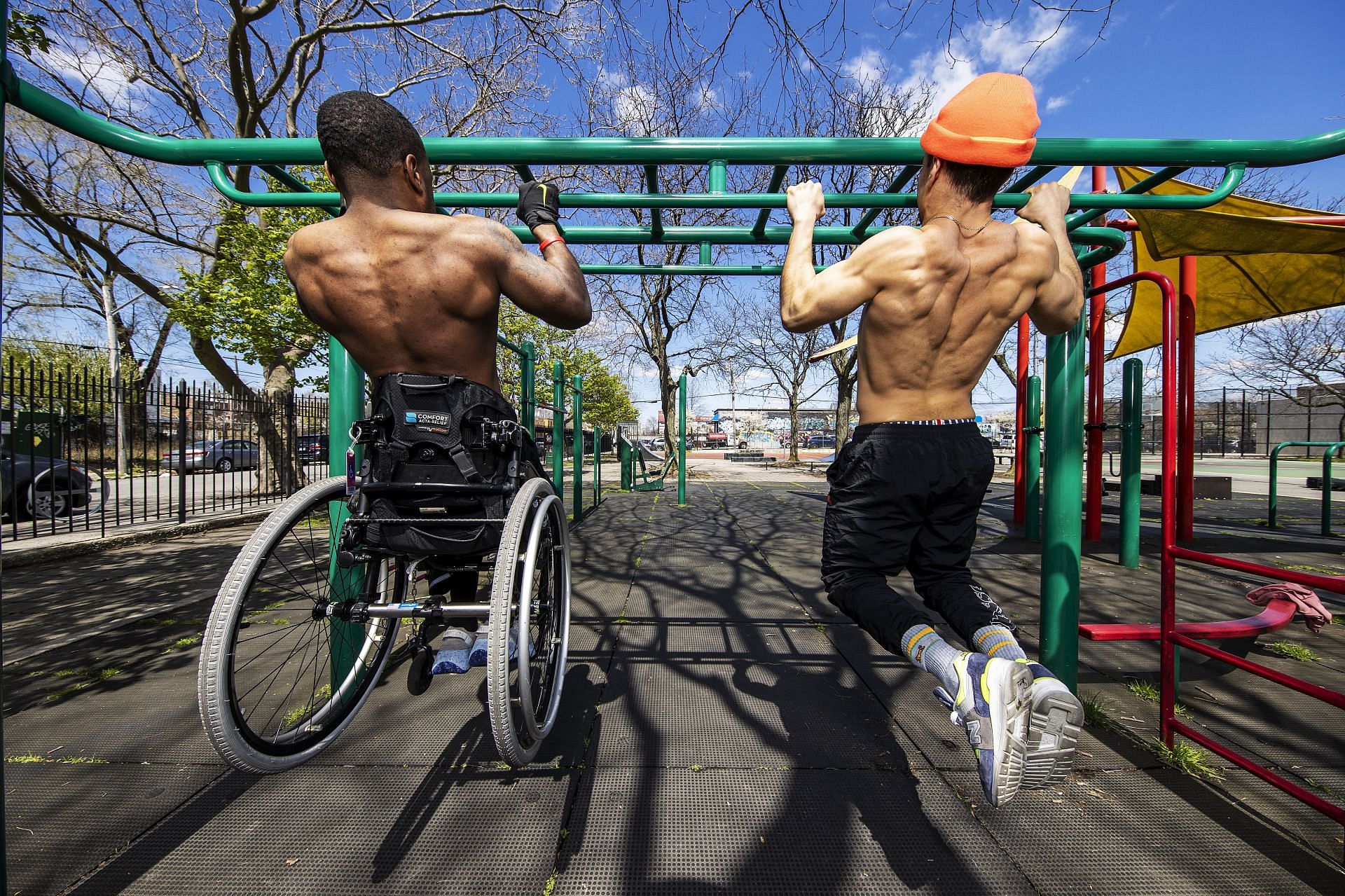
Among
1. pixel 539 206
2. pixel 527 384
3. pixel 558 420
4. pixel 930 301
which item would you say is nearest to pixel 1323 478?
pixel 930 301

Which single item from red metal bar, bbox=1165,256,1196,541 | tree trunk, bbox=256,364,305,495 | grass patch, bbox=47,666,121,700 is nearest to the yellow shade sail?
red metal bar, bbox=1165,256,1196,541

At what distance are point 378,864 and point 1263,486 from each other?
61.8ft

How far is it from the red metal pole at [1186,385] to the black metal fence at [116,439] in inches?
317

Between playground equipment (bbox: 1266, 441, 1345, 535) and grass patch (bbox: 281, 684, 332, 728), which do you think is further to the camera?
playground equipment (bbox: 1266, 441, 1345, 535)

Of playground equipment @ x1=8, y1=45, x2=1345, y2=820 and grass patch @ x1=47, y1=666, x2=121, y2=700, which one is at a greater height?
playground equipment @ x1=8, y1=45, x2=1345, y2=820

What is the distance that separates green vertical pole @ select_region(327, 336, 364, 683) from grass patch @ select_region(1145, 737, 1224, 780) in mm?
3017

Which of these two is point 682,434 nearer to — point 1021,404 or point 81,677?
point 1021,404

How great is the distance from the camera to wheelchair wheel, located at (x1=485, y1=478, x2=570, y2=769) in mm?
1459

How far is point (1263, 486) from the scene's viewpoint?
13.9m

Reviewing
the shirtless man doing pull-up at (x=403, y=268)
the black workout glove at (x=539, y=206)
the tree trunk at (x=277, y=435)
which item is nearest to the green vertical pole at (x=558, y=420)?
the black workout glove at (x=539, y=206)

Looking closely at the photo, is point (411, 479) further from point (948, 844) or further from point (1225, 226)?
point (1225, 226)

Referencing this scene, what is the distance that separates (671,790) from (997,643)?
1.11 m

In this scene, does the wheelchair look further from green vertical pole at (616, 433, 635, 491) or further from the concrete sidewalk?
green vertical pole at (616, 433, 635, 491)

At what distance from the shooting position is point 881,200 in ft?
7.65
